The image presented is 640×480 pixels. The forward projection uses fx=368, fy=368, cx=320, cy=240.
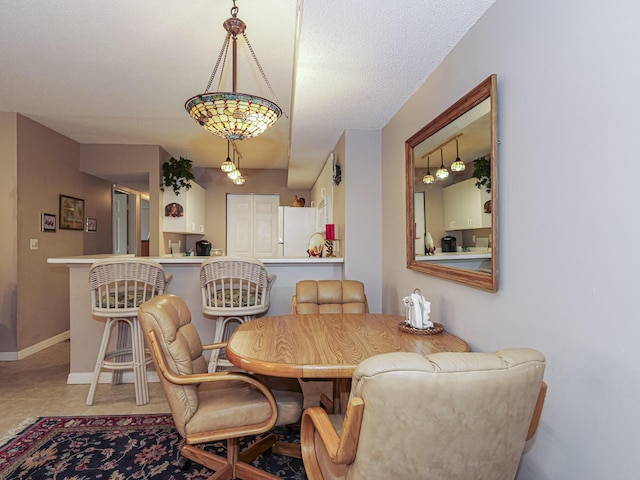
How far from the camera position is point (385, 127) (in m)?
3.10

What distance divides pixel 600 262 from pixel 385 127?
92.5 inches

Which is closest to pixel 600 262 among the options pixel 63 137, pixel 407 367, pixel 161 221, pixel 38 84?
pixel 407 367

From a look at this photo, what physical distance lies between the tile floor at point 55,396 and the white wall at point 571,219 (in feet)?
6.53

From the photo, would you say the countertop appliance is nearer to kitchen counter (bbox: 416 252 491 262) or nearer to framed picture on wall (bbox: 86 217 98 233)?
kitchen counter (bbox: 416 252 491 262)

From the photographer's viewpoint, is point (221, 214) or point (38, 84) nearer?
point (38, 84)

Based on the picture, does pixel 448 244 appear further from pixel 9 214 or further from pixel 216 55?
pixel 9 214

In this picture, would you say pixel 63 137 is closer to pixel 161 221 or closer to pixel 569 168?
pixel 161 221

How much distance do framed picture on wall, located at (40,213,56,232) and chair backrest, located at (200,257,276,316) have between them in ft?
9.00

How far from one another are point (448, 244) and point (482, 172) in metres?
0.48

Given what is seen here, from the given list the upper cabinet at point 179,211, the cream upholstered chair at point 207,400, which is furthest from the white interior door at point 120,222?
the cream upholstered chair at point 207,400

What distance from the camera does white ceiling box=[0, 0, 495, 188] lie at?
5.60ft

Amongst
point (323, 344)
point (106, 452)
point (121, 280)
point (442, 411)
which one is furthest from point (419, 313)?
point (121, 280)

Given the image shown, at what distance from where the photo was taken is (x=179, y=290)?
10.5ft

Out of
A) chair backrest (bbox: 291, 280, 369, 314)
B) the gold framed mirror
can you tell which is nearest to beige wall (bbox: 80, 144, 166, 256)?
chair backrest (bbox: 291, 280, 369, 314)
